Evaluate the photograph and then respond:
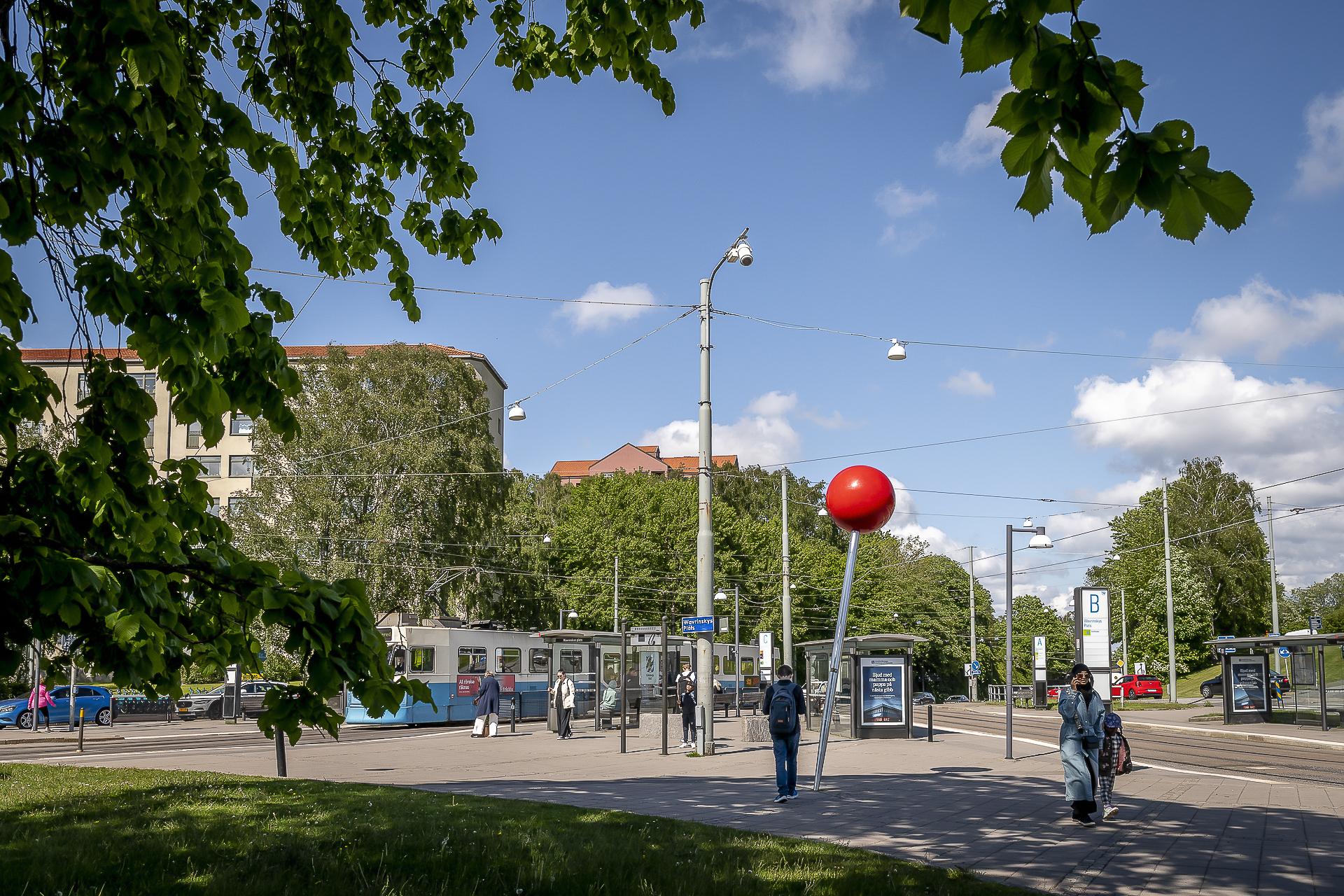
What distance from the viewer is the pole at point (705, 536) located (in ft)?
68.1

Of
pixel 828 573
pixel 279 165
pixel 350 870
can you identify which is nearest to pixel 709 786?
pixel 350 870

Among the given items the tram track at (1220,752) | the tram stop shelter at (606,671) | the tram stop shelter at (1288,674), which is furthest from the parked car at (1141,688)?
the tram stop shelter at (606,671)

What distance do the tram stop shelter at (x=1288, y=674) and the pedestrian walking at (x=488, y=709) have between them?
20167 millimetres

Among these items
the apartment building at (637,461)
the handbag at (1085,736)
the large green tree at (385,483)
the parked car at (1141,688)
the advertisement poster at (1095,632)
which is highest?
the apartment building at (637,461)

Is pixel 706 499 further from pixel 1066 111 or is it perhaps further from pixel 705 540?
pixel 1066 111

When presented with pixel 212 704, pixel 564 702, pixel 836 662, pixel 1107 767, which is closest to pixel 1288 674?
pixel 564 702

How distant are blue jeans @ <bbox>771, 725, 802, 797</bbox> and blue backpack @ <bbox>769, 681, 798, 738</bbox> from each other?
3.1 inches

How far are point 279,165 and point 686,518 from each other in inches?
2313

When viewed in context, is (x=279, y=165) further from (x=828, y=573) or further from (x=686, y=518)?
(x=828, y=573)

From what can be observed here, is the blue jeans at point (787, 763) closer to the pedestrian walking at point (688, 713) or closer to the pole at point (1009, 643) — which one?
the pole at point (1009, 643)

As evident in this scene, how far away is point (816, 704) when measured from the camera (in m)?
30.0

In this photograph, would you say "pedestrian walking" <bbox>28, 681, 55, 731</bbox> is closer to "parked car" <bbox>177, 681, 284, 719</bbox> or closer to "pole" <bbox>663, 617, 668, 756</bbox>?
"parked car" <bbox>177, 681, 284, 719</bbox>

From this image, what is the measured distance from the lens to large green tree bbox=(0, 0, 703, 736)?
15.4 feet

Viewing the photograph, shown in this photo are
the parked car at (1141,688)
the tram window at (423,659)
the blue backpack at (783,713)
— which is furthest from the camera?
the parked car at (1141,688)
